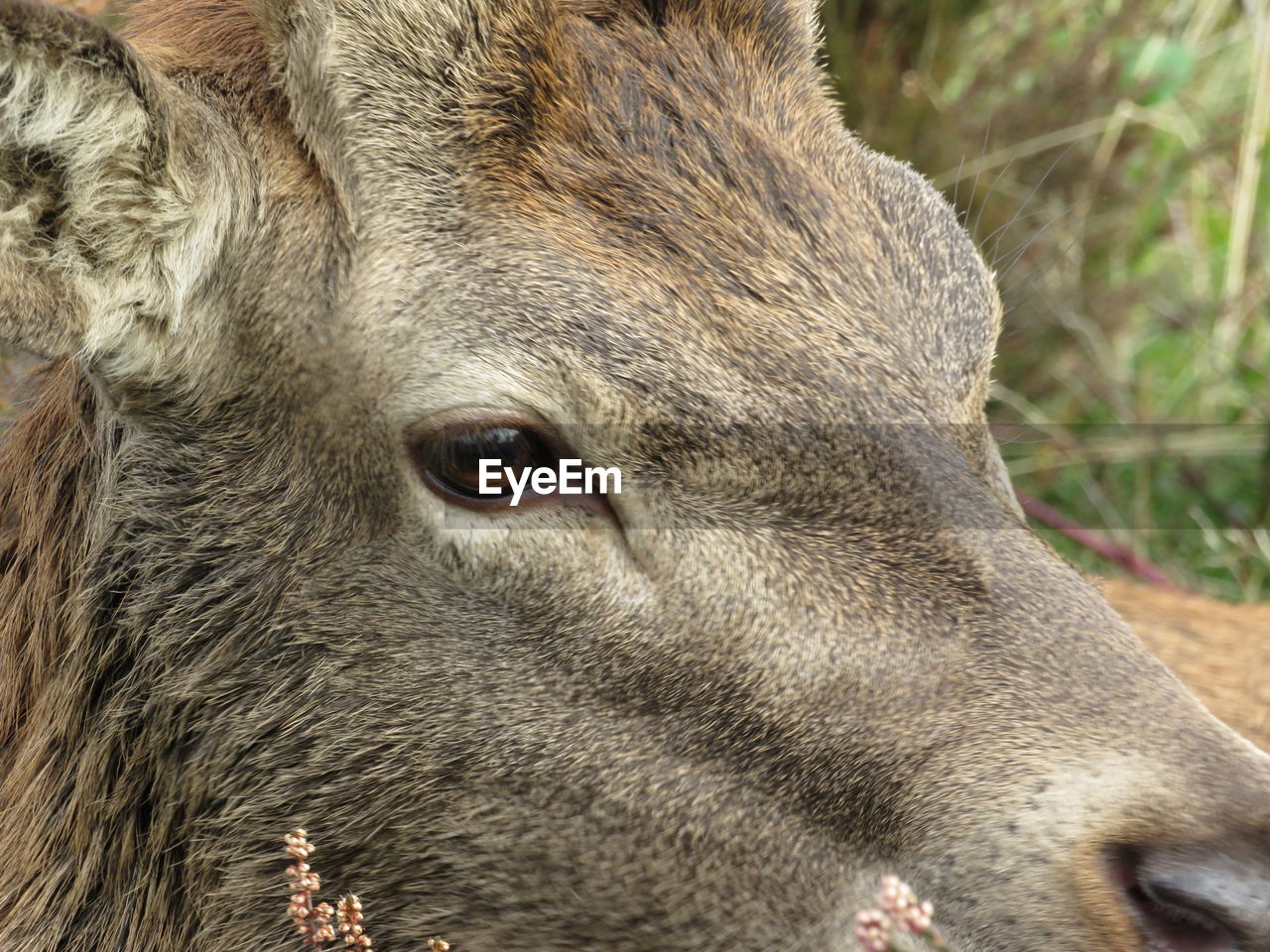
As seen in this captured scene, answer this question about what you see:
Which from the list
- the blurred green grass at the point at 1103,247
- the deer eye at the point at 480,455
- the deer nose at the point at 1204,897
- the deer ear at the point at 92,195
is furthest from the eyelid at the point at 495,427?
the blurred green grass at the point at 1103,247

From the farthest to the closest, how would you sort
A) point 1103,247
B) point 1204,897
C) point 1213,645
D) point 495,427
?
point 1103,247, point 1213,645, point 495,427, point 1204,897

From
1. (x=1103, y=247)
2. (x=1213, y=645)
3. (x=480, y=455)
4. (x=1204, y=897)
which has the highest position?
(x=1103, y=247)

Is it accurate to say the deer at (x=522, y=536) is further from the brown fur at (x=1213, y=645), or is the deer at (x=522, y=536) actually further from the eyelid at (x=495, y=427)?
the brown fur at (x=1213, y=645)

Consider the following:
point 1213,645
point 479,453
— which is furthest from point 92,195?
point 1213,645

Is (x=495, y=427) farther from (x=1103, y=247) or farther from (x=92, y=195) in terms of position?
(x=1103, y=247)

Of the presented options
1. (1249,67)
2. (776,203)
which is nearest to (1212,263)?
(1249,67)

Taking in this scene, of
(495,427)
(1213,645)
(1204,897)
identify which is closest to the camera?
(1204,897)

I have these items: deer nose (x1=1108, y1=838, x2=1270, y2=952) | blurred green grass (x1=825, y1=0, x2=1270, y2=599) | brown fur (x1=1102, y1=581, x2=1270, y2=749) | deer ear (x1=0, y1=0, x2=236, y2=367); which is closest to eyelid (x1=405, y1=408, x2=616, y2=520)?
deer ear (x1=0, y1=0, x2=236, y2=367)

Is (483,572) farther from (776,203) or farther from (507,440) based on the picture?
(776,203)
